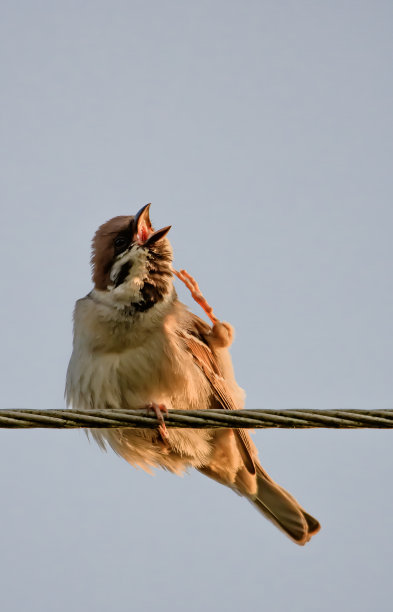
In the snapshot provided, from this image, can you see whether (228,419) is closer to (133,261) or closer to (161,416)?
(161,416)

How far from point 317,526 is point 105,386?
2.20m

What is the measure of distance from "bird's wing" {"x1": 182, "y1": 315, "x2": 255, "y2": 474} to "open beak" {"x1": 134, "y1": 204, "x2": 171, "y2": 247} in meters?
0.66

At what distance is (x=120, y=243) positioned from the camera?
6.42 metres

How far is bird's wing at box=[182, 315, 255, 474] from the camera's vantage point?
236 inches

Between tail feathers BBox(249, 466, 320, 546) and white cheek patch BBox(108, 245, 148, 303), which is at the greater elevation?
white cheek patch BBox(108, 245, 148, 303)

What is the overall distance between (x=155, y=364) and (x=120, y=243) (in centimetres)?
117

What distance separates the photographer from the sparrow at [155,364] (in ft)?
18.9

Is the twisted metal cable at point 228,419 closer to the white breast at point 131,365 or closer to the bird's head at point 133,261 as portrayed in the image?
the white breast at point 131,365

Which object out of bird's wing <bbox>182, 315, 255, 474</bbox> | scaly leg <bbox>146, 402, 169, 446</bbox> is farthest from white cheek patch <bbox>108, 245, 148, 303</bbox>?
scaly leg <bbox>146, 402, 169, 446</bbox>

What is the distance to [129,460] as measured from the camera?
20.6ft

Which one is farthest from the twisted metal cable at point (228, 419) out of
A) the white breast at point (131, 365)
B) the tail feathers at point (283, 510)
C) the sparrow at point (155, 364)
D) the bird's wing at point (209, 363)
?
the tail feathers at point (283, 510)

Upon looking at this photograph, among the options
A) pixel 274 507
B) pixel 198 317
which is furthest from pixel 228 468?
pixel 198 317

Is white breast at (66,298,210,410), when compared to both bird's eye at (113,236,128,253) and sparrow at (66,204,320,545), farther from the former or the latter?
bird's eye at (113,236,128,253)

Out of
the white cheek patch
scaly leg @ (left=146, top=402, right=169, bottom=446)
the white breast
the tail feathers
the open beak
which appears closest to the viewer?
scaly leg @ (left=146, top=402, right=169, bottom=446)
